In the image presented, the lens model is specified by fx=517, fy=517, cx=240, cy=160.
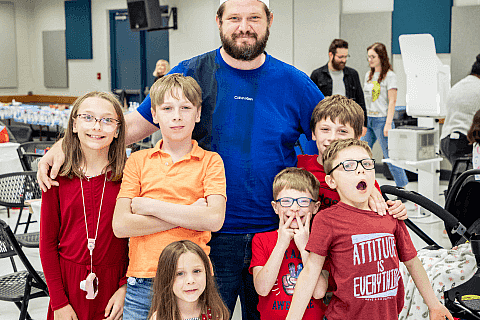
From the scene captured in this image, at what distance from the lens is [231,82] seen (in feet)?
6.32

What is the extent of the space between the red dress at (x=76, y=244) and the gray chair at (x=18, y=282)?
3.67 feet

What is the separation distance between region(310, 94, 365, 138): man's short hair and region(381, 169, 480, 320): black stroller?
0.50 meters

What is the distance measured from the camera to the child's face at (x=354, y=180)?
1572mm

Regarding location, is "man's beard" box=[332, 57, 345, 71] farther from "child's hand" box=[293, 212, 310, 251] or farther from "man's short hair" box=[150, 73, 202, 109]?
"child's hand" box=[293, 212, 310, 251]

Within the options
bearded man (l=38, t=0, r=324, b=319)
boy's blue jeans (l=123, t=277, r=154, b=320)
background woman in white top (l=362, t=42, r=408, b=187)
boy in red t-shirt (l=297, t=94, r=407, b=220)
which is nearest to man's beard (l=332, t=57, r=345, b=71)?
background woman in white top (l=362, t=42, r=408, b=187)

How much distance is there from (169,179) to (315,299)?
0.61 m

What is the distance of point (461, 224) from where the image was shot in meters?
2.22

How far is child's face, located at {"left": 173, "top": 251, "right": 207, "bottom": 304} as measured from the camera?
1576mm

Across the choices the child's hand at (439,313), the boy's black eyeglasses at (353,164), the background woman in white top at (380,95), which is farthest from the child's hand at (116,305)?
the background woman in white top at (380,95)

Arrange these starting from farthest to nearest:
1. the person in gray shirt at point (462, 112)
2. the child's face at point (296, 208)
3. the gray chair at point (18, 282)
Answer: the person in gray shirt at point (462, 112)
the gray chair at point (18, 282)
the child's face at point (296, 208)

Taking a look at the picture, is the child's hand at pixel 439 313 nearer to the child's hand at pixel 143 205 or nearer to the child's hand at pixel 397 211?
the child's hand at pixel 397 211

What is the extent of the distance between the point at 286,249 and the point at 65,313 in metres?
0.75

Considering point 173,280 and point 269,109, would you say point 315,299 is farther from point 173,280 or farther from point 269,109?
point 269,109

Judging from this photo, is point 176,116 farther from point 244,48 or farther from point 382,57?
point 382,57
